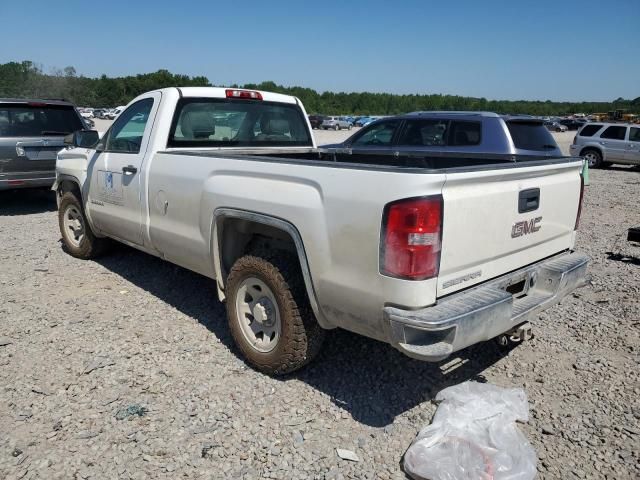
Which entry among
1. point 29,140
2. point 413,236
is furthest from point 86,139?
point 413,236

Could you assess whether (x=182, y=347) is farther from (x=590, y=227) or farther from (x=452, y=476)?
(x=590, y=227)

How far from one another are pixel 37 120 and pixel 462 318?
8.46 metres

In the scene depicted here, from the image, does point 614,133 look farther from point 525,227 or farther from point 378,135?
point 525,227

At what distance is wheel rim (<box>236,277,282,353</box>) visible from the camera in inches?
136

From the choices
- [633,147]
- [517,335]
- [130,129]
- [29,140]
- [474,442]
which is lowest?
[474,442]

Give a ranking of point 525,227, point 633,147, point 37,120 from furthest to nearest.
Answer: point 633,147 → point 37,120 → point 525,227

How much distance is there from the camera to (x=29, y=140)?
8336mm

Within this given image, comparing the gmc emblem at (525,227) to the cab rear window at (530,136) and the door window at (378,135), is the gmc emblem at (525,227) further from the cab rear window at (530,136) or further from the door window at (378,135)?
the door window at (378,135)

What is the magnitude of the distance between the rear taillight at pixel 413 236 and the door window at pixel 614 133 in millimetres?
19221

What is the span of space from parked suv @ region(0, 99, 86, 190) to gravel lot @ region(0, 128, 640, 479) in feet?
12.6

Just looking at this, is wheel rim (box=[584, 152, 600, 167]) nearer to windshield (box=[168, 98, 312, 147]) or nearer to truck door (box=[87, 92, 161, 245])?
windshield (box=[168, 98, 312, 147])

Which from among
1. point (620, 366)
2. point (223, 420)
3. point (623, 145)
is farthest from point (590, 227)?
point (623, 145)

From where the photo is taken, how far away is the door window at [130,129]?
471 cm

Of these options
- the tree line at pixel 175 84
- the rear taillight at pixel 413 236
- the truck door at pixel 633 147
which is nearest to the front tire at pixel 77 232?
the rear taillight at pixel 413 236
